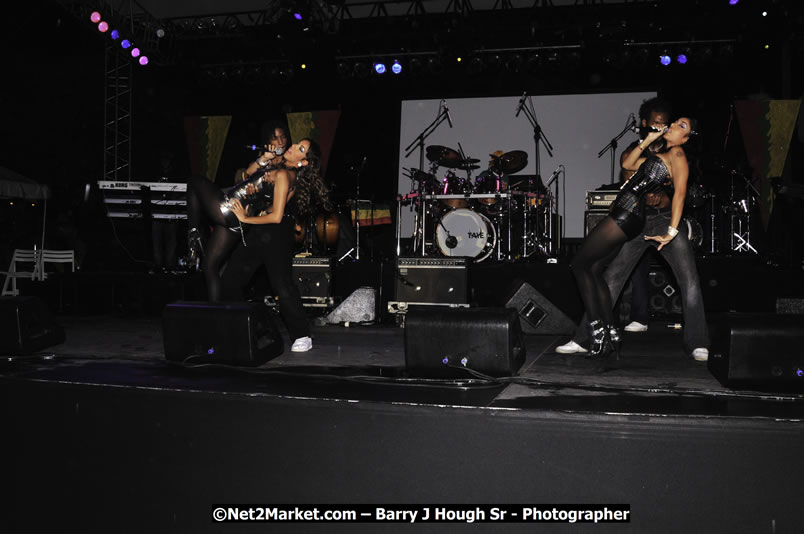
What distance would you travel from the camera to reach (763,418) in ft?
8.41

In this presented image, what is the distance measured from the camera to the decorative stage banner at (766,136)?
10.7m

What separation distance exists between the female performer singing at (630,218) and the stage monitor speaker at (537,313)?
1.76 meters

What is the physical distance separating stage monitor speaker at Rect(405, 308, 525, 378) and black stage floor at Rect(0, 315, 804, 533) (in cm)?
17

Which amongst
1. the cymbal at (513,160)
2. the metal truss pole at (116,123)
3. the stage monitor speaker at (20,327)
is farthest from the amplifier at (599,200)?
the metal truss pole at (116,123)

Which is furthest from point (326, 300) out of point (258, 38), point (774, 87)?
point (774, 87)

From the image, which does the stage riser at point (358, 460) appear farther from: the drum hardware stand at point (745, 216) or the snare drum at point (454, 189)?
the drum hardware stand at point (745, 216)

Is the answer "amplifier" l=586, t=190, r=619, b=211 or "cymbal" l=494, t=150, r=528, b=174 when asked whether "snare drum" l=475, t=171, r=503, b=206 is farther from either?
"amplifier" l=586, t=190, r=619, b=211

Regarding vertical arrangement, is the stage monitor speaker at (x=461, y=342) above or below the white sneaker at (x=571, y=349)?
above

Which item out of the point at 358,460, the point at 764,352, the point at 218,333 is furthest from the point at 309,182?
the point at 764,352

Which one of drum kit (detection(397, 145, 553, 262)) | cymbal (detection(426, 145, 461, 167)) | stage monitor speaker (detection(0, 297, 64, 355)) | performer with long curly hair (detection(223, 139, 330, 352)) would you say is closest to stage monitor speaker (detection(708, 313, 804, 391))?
performer with long curly hair (detection(223, 139, 330, 352))

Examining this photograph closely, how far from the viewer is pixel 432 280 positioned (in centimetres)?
739

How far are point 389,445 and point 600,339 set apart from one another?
81.0 inches

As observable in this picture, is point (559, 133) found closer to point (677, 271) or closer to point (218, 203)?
point (677, 271)

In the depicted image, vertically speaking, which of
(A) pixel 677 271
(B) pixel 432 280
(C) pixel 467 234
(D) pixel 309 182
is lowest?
(B) pixel 432 280
